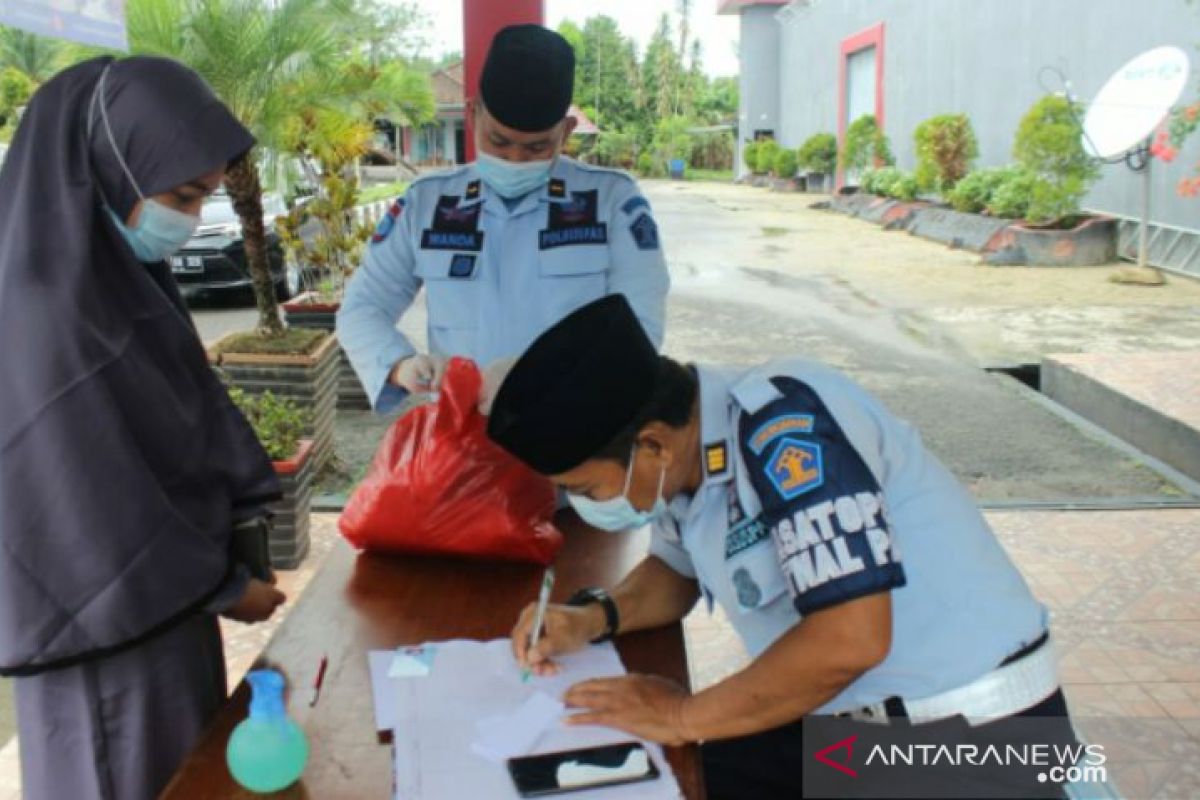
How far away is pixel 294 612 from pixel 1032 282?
9642 millimetres

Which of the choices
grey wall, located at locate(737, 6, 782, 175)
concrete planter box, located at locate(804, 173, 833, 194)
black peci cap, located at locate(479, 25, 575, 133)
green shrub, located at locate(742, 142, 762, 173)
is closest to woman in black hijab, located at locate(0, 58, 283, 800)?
black peci cap, located at locate(479, 25, 575, 133)

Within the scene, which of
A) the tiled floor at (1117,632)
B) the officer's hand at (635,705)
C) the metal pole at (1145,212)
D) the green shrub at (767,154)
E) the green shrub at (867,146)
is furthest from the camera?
the green shrub at (767,154)

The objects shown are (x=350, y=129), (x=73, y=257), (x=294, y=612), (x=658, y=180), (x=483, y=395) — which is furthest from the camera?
(x=658, y=180)

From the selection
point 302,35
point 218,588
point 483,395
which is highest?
point 302,35

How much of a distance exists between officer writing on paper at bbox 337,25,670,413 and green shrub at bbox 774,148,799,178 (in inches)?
907

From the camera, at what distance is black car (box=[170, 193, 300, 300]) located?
9047 millimetres

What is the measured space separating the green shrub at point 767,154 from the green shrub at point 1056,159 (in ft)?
47.0

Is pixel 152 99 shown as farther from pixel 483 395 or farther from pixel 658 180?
pixel 658 180

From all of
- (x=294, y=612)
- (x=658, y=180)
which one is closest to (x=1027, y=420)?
(x=294, y=612)

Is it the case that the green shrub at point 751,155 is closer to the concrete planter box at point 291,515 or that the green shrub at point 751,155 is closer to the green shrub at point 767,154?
the green shrub at point 767,154

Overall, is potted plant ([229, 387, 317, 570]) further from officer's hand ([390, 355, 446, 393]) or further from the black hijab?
the black hijab

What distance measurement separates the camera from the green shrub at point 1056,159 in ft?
36.4

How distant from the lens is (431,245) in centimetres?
236

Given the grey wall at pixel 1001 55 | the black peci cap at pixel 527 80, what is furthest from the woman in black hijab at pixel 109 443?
the grey wall at pixel 1001 55
